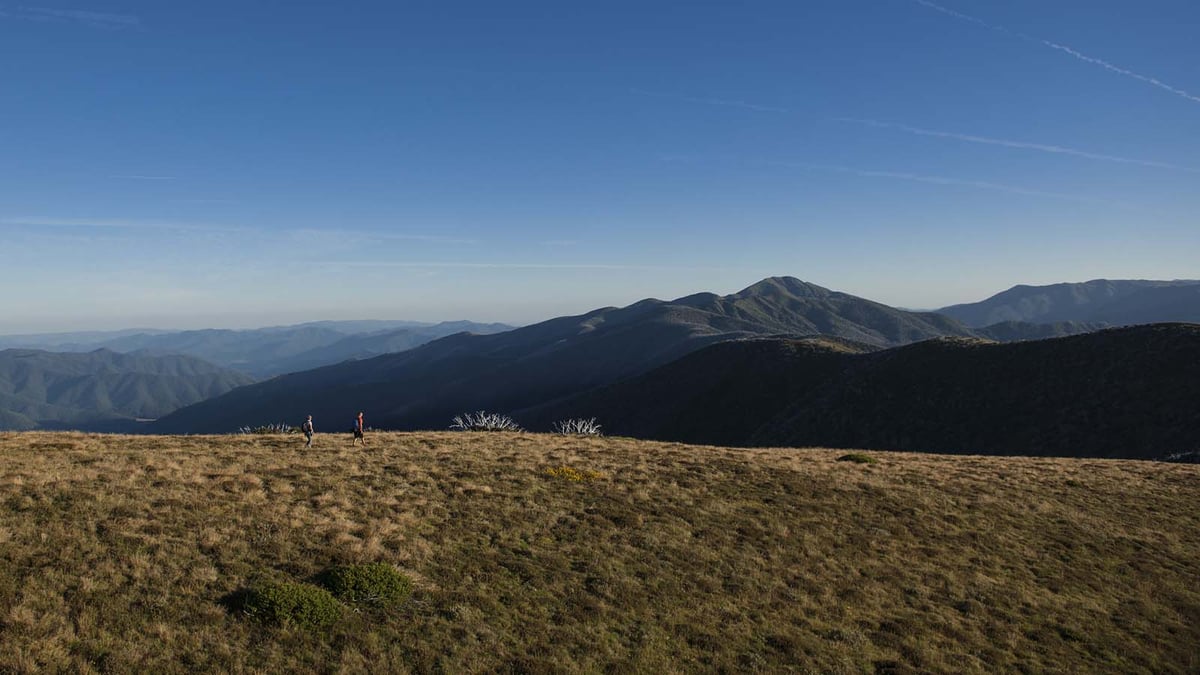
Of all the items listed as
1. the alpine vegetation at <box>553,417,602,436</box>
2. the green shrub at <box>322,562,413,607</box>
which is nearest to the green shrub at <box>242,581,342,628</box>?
the green shrub at <box>322,562,413,607</box>

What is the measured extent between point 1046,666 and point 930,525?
930 centimetres

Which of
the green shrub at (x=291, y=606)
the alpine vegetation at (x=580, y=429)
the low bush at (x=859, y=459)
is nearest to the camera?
the green shrub at (x=291, y=606)

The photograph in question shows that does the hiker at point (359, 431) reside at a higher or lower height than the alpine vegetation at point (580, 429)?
higher

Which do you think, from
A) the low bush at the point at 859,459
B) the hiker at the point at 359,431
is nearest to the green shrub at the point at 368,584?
the hiker at the point at 359,431

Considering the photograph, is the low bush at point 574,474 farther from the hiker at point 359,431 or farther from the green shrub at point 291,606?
the green shrub at point 291,606

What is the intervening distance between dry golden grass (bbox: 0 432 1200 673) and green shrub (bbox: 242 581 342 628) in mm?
329

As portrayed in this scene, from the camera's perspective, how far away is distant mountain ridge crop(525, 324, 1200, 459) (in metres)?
72.8

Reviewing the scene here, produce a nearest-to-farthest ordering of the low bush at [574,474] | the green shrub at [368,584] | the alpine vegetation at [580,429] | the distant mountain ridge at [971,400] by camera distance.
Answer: the green shrub at [368,584] → the low bush at [574,474] → the alpine vegetation at [580,429] → the distant mountain ridge at [971,400]

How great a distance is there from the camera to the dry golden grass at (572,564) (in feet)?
39.0

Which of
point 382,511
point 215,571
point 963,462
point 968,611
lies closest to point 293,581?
point 215,571

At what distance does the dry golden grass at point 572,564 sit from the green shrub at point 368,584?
0.45 m

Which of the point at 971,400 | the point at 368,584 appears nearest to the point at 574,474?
the point at 368,584

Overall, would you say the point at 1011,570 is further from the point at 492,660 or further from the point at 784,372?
the point at 784,372

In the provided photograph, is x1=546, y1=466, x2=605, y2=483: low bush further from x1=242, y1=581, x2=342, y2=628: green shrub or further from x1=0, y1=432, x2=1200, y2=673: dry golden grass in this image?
x1=242, y1=581, x2=342, y2=628: green shrub
